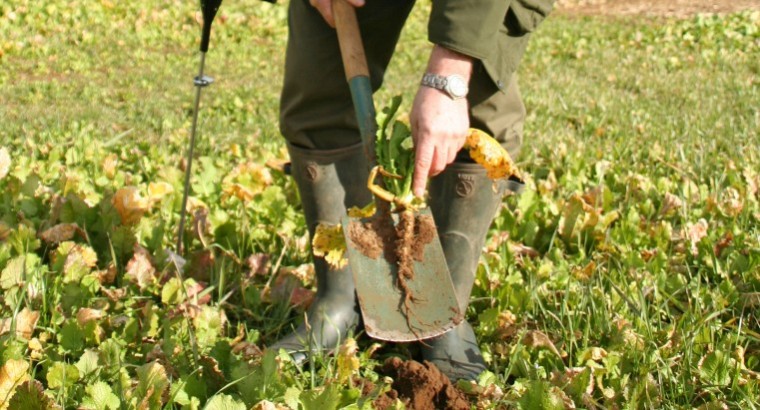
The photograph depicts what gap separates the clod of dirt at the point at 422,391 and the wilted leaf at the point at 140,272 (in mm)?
843

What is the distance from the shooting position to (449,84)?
229cm

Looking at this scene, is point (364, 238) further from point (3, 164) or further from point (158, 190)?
point (3, 164)

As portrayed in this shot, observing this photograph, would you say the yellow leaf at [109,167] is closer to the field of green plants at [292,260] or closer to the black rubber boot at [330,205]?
the field of green plants at [292,260]

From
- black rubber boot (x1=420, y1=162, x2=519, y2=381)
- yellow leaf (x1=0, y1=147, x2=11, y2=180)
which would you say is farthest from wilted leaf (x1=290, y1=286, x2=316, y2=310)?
yellow leaf (x1=0, y1=147, x2=11, y2=180)

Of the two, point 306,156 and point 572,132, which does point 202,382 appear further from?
point 572,132

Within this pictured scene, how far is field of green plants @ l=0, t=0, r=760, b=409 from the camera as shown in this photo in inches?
96.7

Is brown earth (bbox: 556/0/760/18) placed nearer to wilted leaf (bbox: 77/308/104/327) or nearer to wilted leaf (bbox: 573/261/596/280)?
wilted leaf (bbox: 573/261/596/280)

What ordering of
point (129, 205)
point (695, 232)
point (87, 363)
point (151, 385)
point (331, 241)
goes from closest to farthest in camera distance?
point (151, 385), point (87, 363), point (331, 241), point (129, 205), point (695, 232)

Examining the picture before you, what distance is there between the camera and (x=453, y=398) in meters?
2.53

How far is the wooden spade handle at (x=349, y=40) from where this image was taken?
8.04 feet

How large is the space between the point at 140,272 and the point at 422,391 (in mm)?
977

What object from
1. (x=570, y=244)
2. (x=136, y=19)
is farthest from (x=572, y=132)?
(x=136, y=19)

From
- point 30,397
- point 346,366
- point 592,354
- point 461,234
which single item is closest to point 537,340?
point 592,354

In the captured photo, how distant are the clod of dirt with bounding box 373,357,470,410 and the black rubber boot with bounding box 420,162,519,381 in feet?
0.42
